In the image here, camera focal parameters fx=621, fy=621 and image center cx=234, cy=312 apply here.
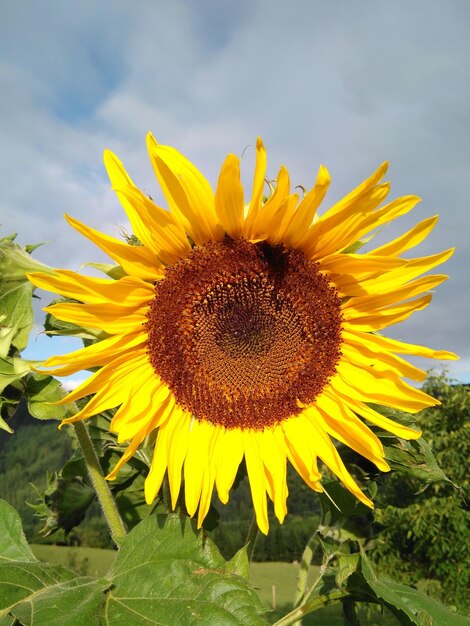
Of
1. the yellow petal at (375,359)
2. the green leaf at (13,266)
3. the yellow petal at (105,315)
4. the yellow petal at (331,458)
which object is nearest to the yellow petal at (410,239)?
the yellow petal at (375,359)

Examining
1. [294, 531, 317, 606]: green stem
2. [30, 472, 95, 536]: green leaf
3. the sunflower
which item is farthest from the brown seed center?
[30, 472, 95, 536]: green leaf

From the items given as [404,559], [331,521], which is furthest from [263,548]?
[331,521]

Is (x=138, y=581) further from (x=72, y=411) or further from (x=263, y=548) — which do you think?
(x=263, y=548)

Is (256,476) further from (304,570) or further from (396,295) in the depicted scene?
(396,295)

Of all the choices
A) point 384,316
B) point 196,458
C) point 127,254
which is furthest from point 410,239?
point 196,458

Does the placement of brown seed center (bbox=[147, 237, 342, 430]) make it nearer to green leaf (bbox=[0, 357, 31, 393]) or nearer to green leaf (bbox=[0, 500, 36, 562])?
green leaf (bbox=[0, 357, 31, 393])

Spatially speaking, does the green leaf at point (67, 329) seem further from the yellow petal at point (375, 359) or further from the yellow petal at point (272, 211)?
the yellow petal at point (375, 359)
